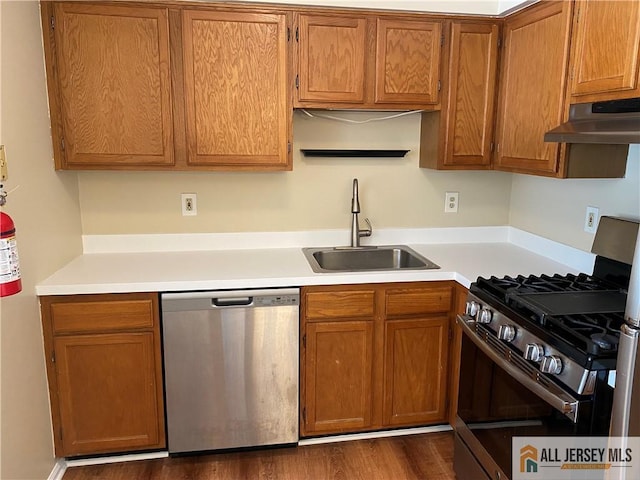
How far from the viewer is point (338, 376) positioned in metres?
2.33

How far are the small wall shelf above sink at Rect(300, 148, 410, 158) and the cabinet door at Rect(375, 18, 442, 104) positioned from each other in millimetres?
340

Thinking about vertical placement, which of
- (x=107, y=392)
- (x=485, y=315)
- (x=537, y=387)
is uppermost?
(x=485, y=315)

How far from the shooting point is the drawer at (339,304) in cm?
223

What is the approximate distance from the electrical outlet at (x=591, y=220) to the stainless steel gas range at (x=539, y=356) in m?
0.14

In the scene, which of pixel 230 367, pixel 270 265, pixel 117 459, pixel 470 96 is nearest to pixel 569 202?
pixel 470 96

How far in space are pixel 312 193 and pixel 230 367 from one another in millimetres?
1048

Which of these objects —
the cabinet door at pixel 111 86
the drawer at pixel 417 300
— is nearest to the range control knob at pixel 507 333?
the drawer at pixel 417 300

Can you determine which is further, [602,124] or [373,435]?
[373,435]

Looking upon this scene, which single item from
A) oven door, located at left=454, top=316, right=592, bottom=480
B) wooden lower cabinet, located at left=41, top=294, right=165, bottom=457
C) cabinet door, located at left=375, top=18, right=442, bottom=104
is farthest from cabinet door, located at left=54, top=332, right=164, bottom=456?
cabinet door, located at left=375, top=18, right=442, bottom=104

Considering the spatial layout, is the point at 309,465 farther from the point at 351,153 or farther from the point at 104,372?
the point at 351,153

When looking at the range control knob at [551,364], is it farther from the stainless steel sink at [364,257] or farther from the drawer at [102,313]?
the drawer at [102,313]

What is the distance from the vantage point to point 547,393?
4.89 ft

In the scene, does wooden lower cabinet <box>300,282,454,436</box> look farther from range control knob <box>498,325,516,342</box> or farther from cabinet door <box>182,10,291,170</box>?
cabinet door <box>182,10,291,170</box>

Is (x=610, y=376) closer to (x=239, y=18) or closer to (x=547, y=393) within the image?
(x=547, y=393)
